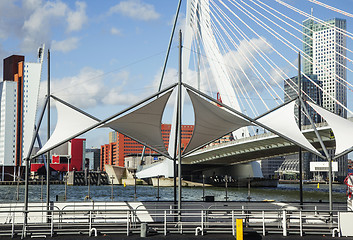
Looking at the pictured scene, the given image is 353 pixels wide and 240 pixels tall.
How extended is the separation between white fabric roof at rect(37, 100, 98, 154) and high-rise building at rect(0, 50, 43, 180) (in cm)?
13441

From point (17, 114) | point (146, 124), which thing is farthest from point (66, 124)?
point (17, 114)

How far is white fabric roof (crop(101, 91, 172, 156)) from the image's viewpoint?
81.3ft

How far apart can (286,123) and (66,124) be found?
10857 mm

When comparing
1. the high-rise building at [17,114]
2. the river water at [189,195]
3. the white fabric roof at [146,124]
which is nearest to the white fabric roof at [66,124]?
the white fabric roof at [146,124]

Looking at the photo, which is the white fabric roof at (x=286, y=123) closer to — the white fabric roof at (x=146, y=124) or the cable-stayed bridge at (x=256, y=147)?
the white fabric roof at (x=146, y=124)

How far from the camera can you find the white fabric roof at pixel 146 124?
2478 cm

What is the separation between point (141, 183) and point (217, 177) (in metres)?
28.2

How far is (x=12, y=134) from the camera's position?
156 meters

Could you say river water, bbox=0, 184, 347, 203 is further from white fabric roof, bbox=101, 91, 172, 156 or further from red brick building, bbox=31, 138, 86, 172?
red brick building, bbox=31, 138, 86, 172

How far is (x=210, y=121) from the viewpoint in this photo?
26.8 metres

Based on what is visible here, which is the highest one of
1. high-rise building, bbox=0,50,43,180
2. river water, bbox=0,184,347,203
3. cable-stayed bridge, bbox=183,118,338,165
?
high-rise building, bbox=0,50,43,180

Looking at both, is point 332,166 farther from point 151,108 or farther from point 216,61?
point 216,61

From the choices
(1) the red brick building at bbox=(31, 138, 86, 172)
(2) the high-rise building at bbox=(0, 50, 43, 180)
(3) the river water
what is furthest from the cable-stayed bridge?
(2) the high-rise building at bbox=(0, 50, 43, 180)

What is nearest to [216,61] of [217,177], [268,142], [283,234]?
[268,142]
